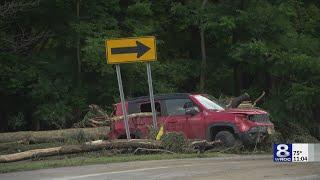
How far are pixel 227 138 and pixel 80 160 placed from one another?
15.3 ft

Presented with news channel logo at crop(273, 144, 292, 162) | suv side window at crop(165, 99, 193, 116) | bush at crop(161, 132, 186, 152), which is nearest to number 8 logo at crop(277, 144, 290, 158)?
news channel logo at crop(273, 144, 292, 162)

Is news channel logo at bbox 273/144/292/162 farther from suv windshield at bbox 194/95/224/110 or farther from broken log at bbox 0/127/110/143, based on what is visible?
broken log at bbox 0/127/110/143

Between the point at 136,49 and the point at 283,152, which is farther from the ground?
the point at 136,49

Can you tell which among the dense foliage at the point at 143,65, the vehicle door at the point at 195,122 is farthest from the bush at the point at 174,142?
the dense foliage at the point at 143,65

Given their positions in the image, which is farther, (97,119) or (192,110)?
(97,119)

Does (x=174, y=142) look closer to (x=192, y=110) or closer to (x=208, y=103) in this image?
(x=192, y=110)

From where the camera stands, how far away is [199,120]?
1877 cm

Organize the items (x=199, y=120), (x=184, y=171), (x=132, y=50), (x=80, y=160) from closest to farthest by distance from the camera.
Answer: (x=184, y=171), (x=80, y=160), (x=132, y=50), (x=199, y=120)

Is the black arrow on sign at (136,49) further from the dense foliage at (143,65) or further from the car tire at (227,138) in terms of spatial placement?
the dense foliage at (143,65)

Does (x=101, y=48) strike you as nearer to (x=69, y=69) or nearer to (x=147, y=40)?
(x=69, y=69)

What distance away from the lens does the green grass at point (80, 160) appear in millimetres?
14750

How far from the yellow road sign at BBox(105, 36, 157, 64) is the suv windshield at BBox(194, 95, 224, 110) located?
2.22m

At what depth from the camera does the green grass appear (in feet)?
48.4

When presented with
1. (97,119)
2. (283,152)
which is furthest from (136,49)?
(283,152)
